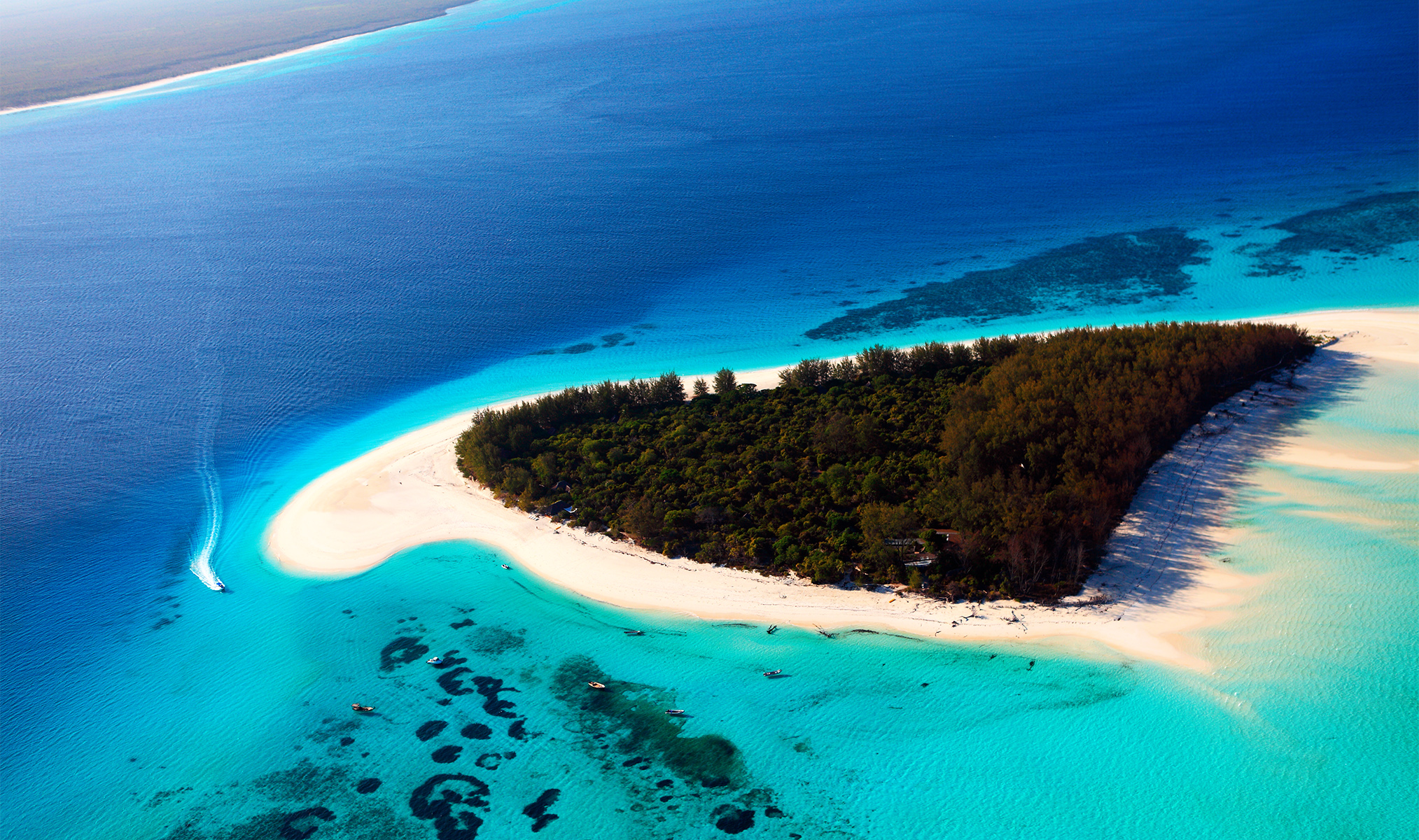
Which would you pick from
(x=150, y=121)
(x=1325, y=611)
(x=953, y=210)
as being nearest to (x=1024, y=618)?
(x=1325, y=611)

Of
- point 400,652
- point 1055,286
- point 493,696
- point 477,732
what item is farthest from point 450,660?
point 1055,286

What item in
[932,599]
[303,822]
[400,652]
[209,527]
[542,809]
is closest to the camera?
[542,809]

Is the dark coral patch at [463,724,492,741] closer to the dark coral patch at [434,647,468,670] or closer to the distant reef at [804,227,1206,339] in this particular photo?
the dark coral patch at [434,647,468,670]

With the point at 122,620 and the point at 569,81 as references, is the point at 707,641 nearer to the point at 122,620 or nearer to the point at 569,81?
the point at 122,620

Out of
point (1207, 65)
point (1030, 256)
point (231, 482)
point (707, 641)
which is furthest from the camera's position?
point (1207, 65)

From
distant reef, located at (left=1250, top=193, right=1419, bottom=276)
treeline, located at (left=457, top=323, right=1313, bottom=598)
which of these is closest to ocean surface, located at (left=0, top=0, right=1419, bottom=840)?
distant reef, located at (left=1250, top=193, right=1419, bottom=276)

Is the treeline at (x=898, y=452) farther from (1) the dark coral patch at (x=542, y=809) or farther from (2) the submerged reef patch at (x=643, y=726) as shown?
(1) the dark coral patch at (x=542, y=809)

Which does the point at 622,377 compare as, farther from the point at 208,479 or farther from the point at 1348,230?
the point at 1348,230
